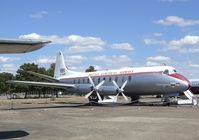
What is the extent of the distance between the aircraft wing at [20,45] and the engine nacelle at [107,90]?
93.5ft

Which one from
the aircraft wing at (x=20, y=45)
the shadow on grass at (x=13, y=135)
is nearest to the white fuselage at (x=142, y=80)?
the shadow on grass at (x=13, y=135)

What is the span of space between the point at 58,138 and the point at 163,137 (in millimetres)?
4091

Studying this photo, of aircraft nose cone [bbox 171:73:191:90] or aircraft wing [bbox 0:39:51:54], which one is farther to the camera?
aircraft nose cone [bbox 171:73:191:90]

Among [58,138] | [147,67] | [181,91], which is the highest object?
[147,67]

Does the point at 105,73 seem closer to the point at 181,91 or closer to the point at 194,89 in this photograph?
the point at 181,91

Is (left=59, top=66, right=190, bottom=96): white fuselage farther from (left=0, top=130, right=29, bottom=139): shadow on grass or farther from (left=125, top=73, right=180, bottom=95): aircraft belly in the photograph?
(left=0, top=130, right=29, bottom=139): shadow on grass

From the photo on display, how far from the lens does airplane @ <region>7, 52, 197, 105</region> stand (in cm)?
3703

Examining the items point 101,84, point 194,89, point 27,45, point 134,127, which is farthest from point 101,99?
point 194,89

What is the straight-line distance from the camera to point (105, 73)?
42.6m

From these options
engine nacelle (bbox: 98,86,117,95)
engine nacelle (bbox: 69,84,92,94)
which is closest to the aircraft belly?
engine nacelle (bbox: 98,86,117,95)

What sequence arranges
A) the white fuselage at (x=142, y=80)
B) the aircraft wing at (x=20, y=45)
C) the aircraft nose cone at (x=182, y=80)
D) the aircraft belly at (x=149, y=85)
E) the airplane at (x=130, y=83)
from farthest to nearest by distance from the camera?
1. the aircraft belly at (x=149, y=85)
2. the airplane at (x=130, y=83)
3. the white fuselage at (x=142, y=80)
4. the aircraft nose cone at (x=182, y=80)
5. the aircraft wing at (x=20, y=45)

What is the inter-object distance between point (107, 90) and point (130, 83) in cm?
268

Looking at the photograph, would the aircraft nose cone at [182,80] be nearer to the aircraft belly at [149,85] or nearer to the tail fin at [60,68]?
the aircraft belly at [149,85]

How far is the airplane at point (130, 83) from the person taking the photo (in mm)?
37031
